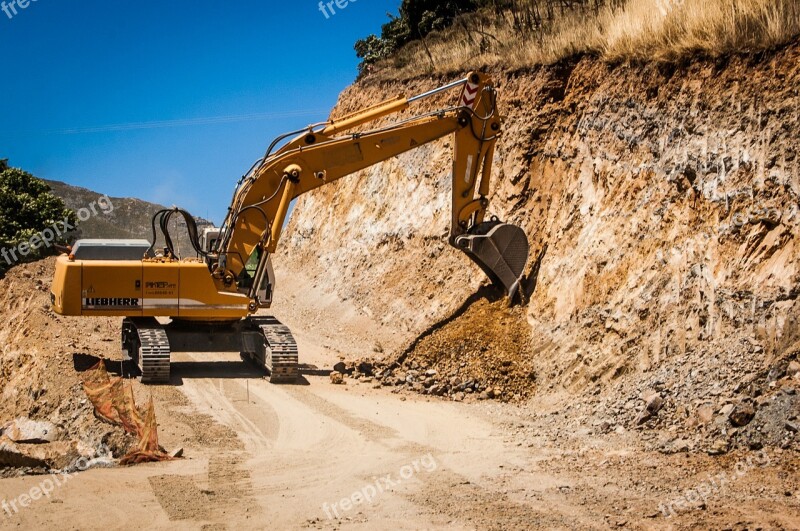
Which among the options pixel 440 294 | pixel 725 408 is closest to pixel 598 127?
pixel 440 294

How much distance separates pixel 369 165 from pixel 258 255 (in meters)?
2.49

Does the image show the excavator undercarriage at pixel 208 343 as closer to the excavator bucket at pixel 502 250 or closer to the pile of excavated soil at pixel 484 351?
the pile of excavated soil at pixel 484 351

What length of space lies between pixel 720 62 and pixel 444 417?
22.5 ft

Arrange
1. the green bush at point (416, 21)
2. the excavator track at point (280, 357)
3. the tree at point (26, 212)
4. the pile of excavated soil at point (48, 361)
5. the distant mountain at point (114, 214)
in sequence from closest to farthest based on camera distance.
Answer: the pile of excavated soil at point (48, 361) < the excavator track at point (280, 357) < the tree at point (26, 212) < the green bush at point (416, 21) < the distant mountain at point (114, 214)

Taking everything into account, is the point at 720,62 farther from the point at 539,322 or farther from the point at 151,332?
the point at 151,332

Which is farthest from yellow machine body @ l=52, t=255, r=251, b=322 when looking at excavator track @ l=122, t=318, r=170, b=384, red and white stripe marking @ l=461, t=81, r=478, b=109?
red and white stripe marking @ l=461, t=81, r=478, b=109

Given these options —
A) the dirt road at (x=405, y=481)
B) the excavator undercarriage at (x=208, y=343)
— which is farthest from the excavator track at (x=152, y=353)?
the dirt road at (x=405, y=481)

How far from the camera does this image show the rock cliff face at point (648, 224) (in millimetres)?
11867

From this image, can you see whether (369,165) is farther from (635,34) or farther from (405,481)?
(405,481)

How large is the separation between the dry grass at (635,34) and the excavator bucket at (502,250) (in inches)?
150

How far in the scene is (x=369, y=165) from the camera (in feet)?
54.6

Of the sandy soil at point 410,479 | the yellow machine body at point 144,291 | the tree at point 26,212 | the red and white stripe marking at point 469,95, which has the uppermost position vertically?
the tree at point 26,212

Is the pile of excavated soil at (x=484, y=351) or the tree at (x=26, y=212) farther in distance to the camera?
the tree at (x=26, y=212)

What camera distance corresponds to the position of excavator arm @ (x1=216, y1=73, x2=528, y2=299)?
16.3 metres
